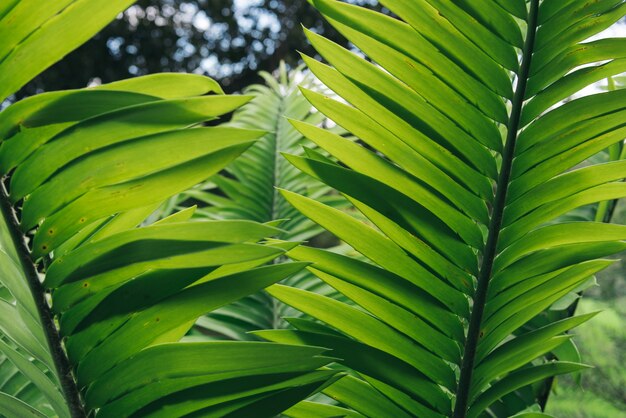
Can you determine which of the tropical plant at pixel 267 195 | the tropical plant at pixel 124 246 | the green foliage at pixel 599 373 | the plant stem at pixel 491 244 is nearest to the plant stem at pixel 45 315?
the tropical plant at pixel 124 246

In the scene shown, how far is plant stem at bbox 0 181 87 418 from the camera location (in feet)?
1.38

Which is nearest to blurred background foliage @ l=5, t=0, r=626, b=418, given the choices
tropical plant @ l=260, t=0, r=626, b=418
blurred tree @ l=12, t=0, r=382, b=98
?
blurred tree @ l=12, t=0, r=382, b=98

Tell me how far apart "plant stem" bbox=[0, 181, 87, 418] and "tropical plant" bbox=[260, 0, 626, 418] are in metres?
0.16

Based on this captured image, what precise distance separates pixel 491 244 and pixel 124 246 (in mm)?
333

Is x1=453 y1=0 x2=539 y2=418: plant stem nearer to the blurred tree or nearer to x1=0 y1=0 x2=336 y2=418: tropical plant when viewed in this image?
x1=0 y1=0 x2=336 y2=418: tropical plant

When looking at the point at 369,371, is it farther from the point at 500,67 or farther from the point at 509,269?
the point at 500,67

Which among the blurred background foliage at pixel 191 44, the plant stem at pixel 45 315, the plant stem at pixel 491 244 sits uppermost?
the blurred background foliage at pixel 191 44

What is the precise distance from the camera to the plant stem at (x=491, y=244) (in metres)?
0.56

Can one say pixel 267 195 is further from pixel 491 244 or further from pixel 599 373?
pixel 599 373

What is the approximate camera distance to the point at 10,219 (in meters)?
0.42

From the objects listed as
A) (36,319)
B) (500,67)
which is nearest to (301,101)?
(500,67)

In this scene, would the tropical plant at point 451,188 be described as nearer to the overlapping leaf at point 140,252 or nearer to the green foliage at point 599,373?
the overlapping leaf at point 140,252

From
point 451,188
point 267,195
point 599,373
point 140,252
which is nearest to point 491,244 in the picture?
point 451,188

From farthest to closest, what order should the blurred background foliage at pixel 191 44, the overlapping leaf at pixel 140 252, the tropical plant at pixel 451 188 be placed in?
1. the blurred background foliage at pixel 191 44
2. the tropical plant at pixel 451 188
3. the overlapping leaf at pixel 140 252
